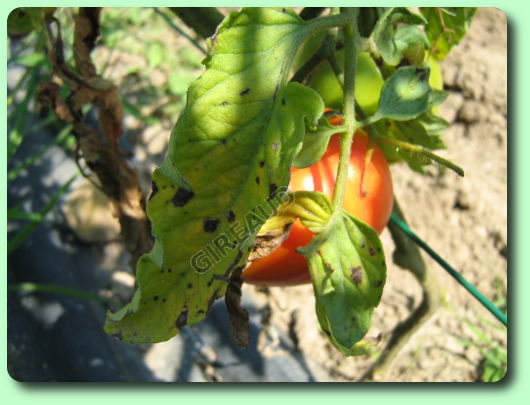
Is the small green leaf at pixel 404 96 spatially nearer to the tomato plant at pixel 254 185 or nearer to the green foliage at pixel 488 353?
the tomato plant at pixel 254 185

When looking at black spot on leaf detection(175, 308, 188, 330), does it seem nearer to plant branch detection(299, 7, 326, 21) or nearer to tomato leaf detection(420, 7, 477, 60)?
plant branch detection(299, 7, 326, 21)

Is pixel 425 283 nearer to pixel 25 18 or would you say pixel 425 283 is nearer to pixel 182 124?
pixel 182 124

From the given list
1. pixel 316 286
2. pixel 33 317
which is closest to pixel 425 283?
pixel 316 286

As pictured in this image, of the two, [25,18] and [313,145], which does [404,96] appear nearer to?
[313,145]

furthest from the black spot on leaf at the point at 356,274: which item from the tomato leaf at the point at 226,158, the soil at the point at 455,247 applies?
the soil at the point at 455,247

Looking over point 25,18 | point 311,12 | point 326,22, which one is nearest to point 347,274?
point 326,22

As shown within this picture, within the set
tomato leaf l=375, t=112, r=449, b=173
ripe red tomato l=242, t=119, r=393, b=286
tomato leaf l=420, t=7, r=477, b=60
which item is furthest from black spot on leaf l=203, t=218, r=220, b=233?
tomato leaf l=420, t=7, r=477, b=60
